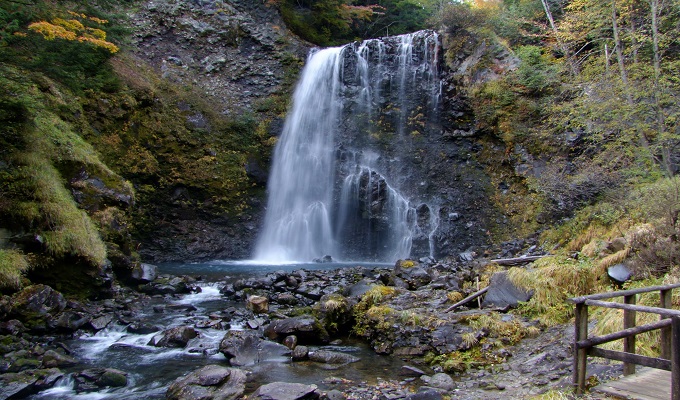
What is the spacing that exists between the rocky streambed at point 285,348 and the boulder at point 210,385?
0.01 metres

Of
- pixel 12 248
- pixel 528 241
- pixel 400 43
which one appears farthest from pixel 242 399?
pixel 400 43

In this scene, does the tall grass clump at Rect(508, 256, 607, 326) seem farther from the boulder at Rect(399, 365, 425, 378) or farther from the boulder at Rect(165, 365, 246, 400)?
the boulder at Rect(165, 365, 246, 400)

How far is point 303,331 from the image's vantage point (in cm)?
691

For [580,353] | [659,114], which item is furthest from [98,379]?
[659,114]

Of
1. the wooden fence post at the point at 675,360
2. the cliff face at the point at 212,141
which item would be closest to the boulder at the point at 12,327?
the cliff face at the point at 212,141

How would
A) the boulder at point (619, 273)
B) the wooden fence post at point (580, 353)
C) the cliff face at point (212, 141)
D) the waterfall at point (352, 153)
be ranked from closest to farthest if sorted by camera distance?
1. the wooden fence post at point (580, 353)
2. the boulder at point (619, 273)
3. the cliff face at point (212, 141)
4. the waterfall at point (352, 153)

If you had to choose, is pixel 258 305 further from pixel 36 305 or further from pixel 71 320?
pixel 36 305

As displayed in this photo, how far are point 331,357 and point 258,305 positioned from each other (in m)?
3.02

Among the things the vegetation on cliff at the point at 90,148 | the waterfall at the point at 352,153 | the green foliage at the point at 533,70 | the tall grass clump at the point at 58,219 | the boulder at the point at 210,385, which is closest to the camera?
the boulder at the point at 210,385

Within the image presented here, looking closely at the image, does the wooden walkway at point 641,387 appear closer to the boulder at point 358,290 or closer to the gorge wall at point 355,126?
the boulder at point 358,290

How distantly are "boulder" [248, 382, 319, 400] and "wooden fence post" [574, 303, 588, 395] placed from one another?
2.66m

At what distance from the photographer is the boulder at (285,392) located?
464cm

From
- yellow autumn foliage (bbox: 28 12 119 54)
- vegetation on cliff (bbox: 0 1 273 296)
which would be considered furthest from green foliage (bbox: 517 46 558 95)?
A: yellow autumn foliage (bbox: 28 12 119 54)

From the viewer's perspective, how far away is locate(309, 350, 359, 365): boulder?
6094mm
